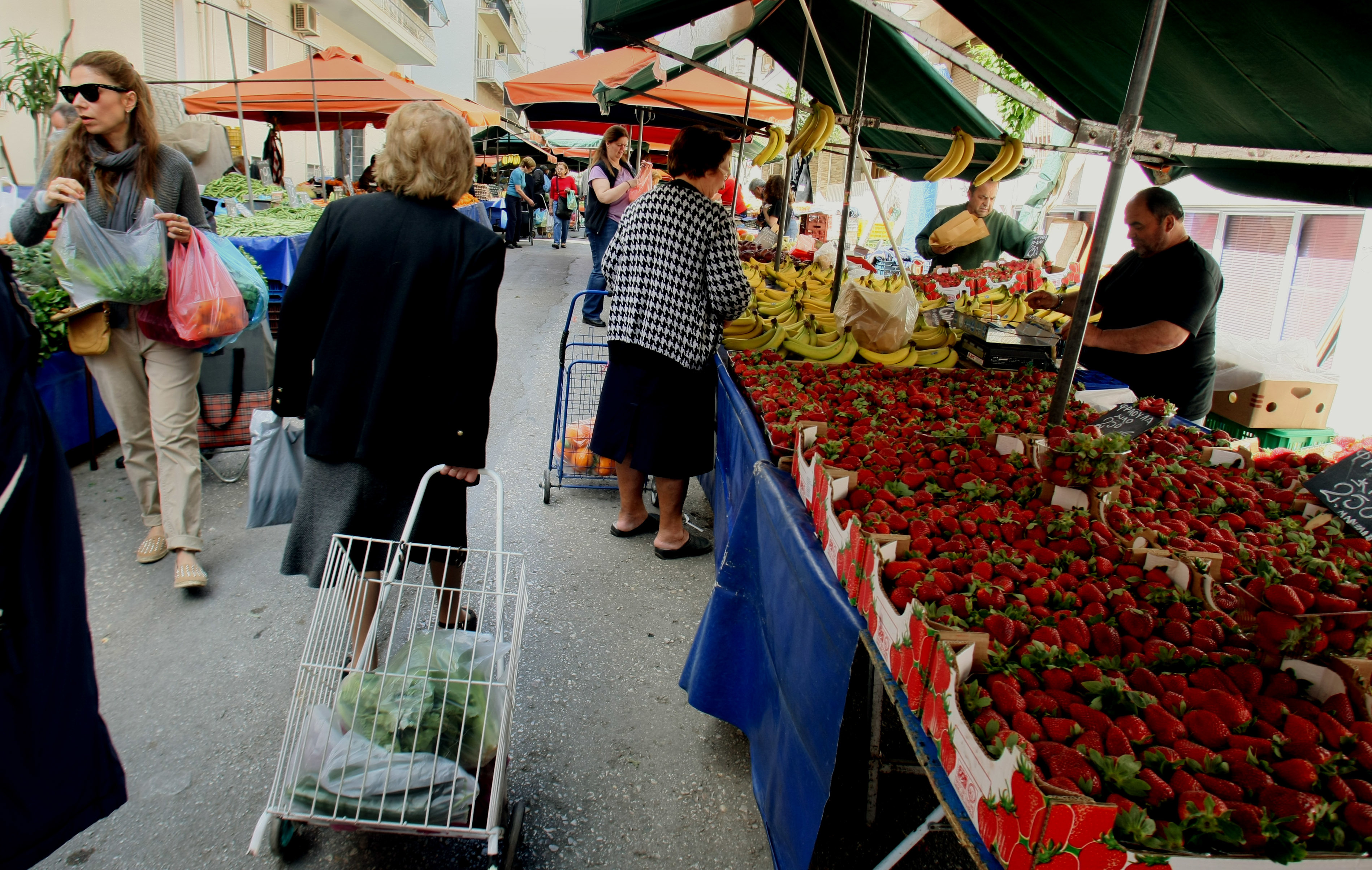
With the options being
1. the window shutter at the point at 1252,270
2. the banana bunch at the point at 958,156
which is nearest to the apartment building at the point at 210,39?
the banana bunch at the point at 958,156

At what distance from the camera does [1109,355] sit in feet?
14.5

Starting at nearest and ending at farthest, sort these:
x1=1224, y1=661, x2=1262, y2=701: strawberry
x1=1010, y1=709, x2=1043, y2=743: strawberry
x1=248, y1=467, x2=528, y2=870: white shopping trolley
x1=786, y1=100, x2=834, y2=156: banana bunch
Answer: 1. x1=1010, y1=709, x2=1043, y2=743: strawberry
2. x1=1224, y1=661, x2=1262, y2=701: strawberry
3. x1=248, y1=467, x2=528, y2=870: white shopping trolley
4. x1=786, y1=100, x2=834, y2=156: banana bunch

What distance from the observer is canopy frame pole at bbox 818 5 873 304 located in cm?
414

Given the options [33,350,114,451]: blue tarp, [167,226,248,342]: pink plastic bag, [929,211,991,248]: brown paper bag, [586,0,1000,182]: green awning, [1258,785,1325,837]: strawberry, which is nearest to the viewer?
[1258,785,1325,837]: strawberry

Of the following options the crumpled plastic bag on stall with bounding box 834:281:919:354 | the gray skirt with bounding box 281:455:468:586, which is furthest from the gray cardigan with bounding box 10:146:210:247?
the crumpled plastic bag on stall with bounding box 834:281:919:354

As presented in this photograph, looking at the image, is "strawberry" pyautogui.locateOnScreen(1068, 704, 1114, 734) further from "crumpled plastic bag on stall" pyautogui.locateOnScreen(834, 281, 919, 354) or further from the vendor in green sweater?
the vendor in green sweater

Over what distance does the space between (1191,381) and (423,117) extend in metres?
4.07

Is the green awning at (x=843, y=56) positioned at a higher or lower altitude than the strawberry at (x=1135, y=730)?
higher

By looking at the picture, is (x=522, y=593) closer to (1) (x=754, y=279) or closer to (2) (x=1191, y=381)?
(2) (x=1191, y=381)

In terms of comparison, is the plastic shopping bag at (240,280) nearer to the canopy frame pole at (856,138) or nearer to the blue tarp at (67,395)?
the blue tarp at (67,395)

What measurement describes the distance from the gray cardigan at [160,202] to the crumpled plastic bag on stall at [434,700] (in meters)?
2.41

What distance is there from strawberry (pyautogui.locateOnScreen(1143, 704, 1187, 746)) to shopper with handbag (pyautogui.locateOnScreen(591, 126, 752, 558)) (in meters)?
2.65

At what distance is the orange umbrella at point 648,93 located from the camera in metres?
8.43

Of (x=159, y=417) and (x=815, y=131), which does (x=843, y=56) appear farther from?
(x=159, y=417)
